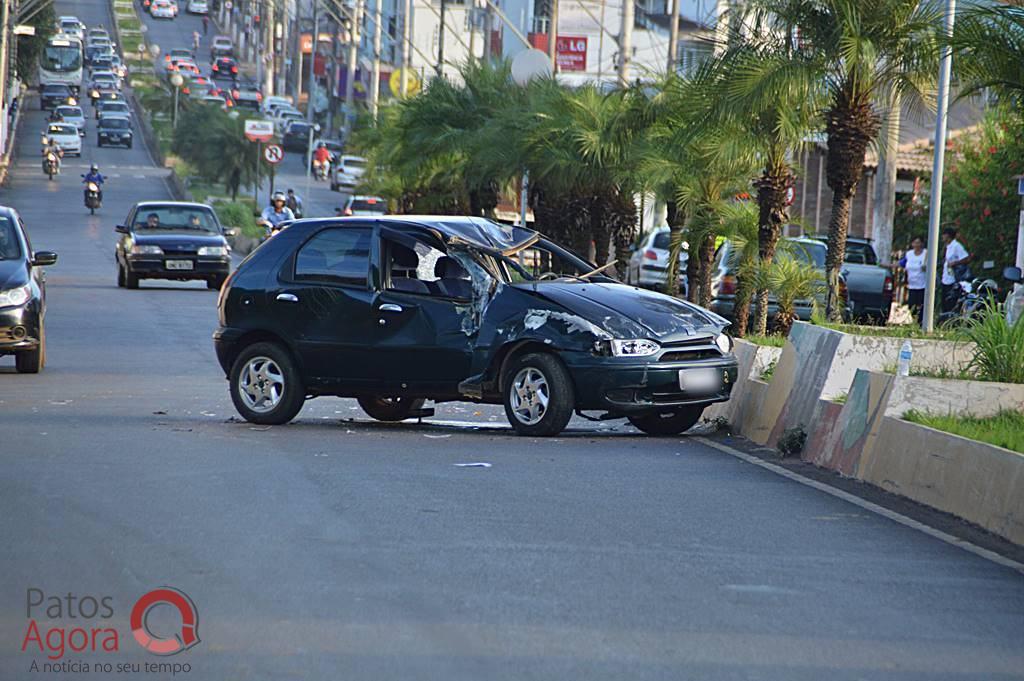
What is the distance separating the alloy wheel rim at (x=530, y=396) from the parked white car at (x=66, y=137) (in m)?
78.5

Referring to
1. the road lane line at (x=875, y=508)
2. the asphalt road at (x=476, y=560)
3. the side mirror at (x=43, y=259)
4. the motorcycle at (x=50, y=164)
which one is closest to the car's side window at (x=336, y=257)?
the asphalt road at (x=476, y=560)

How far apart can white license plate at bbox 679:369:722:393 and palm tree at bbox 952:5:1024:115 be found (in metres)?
3.65

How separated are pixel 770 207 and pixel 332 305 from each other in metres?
8.92

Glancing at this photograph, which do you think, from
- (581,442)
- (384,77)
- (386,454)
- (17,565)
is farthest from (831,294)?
(384,77)

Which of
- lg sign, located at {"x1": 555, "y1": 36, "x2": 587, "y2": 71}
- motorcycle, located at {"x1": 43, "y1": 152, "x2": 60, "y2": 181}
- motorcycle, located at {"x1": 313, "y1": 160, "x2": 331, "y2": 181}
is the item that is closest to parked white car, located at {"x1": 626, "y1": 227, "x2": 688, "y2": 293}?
lg sign, located at {"x1": 555, "y1": 36, "x2": 587, "y2": 71}

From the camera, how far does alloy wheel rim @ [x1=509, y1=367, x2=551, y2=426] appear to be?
1384cm

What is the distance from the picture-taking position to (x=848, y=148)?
20.5 meters

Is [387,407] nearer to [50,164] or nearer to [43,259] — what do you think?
[43,259]

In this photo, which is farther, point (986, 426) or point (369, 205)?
point (369, 205)

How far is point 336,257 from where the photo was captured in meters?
15.0

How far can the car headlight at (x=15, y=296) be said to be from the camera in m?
18.5

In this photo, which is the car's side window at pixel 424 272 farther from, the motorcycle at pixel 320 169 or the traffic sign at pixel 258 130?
the motorcycle at pixel 320 169

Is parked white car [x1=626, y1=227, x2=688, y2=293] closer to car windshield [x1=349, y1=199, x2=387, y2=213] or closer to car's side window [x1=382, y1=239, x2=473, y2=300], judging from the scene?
car's side window [x1=382, y1=239, x2=473, y2=300]

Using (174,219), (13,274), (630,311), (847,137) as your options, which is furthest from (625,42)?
(630,311)
